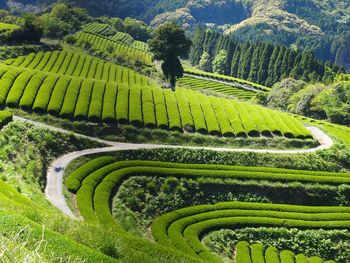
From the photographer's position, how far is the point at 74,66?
92188 mm

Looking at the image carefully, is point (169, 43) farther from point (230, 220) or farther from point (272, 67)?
point (272, 67)

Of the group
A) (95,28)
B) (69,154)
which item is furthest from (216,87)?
(69,154)

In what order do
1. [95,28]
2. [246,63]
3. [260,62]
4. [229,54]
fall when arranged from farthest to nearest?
[229,54], [95,28], [246,63], [260,62]

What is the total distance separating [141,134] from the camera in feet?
181

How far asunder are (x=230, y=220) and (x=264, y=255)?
4.93m

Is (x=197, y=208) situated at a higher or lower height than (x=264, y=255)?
higher

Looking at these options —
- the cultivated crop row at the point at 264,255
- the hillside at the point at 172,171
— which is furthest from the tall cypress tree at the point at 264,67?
the cultivated crop row at the point at 264,255

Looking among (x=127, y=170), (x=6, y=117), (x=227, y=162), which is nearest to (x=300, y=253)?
(x=227, y=162)

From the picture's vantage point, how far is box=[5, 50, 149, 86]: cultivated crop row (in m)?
84.9

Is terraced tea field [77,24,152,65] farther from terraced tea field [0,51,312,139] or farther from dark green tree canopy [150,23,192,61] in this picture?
terraced tea field [0,51,312,139]

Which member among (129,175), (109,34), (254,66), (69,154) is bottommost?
(129,175)

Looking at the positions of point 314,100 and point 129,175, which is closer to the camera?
point 129,175

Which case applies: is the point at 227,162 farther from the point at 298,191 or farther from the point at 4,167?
the point at 4,167

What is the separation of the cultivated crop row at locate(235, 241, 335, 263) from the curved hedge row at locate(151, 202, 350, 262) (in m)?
0.14
